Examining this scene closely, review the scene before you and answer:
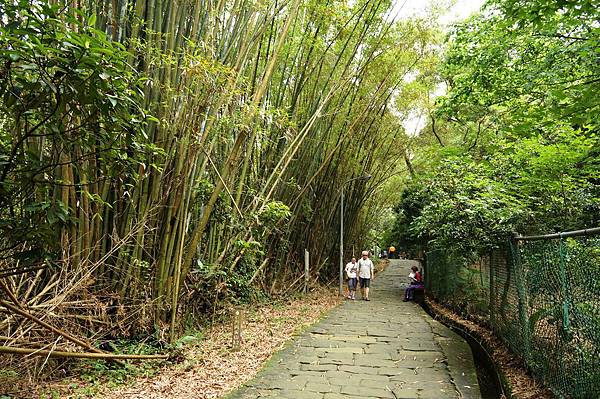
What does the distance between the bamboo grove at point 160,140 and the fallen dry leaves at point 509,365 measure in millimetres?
2909

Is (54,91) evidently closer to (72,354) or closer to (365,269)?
(72,354)

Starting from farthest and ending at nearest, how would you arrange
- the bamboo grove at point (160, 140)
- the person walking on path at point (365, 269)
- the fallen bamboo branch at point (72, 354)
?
the person walking on path at point (365, 269) → the fallen bamboo branch at point (72, 354) → the bamboo grove at point (160, 140)

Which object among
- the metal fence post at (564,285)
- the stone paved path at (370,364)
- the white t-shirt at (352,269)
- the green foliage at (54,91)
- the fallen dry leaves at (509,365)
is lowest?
the stone paved path at (370,364)

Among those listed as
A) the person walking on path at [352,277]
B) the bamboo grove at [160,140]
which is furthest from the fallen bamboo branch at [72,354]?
the person walking on path at [352,277]

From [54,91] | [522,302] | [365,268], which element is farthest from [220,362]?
[365,268]

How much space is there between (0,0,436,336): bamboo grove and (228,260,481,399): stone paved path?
121 centimetres

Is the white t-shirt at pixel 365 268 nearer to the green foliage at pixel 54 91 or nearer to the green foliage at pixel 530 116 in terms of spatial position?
the green foliage at pixel 530 116

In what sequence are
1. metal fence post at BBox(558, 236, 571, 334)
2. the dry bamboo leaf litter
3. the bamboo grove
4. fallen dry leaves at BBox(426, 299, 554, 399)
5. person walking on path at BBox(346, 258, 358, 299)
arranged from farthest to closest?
person walking on path at BBox(346, 258, 358, 299) → the dry bamboo leaf litter → fallen dry leaves at BBox(426, 299, 554, 399) → metal fence post at BBox(558, 236, 571, 334) → the bamboo grove

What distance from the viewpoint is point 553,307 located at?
10.1ft

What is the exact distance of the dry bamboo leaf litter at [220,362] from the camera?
3.39 meters

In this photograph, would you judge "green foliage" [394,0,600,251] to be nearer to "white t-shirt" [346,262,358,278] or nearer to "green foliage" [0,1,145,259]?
"green foliage" [0,1,145,259]

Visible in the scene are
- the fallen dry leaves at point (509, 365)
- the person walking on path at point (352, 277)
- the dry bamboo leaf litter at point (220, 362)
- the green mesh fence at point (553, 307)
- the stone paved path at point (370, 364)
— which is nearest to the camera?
the green mesh fence at point (553, 307)

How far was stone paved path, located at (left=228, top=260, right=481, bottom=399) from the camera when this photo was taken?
361 centimetres

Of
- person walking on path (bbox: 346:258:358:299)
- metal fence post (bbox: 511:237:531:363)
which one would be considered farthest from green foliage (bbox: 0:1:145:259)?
person walking on path (bbox: 346:258:358:299)
